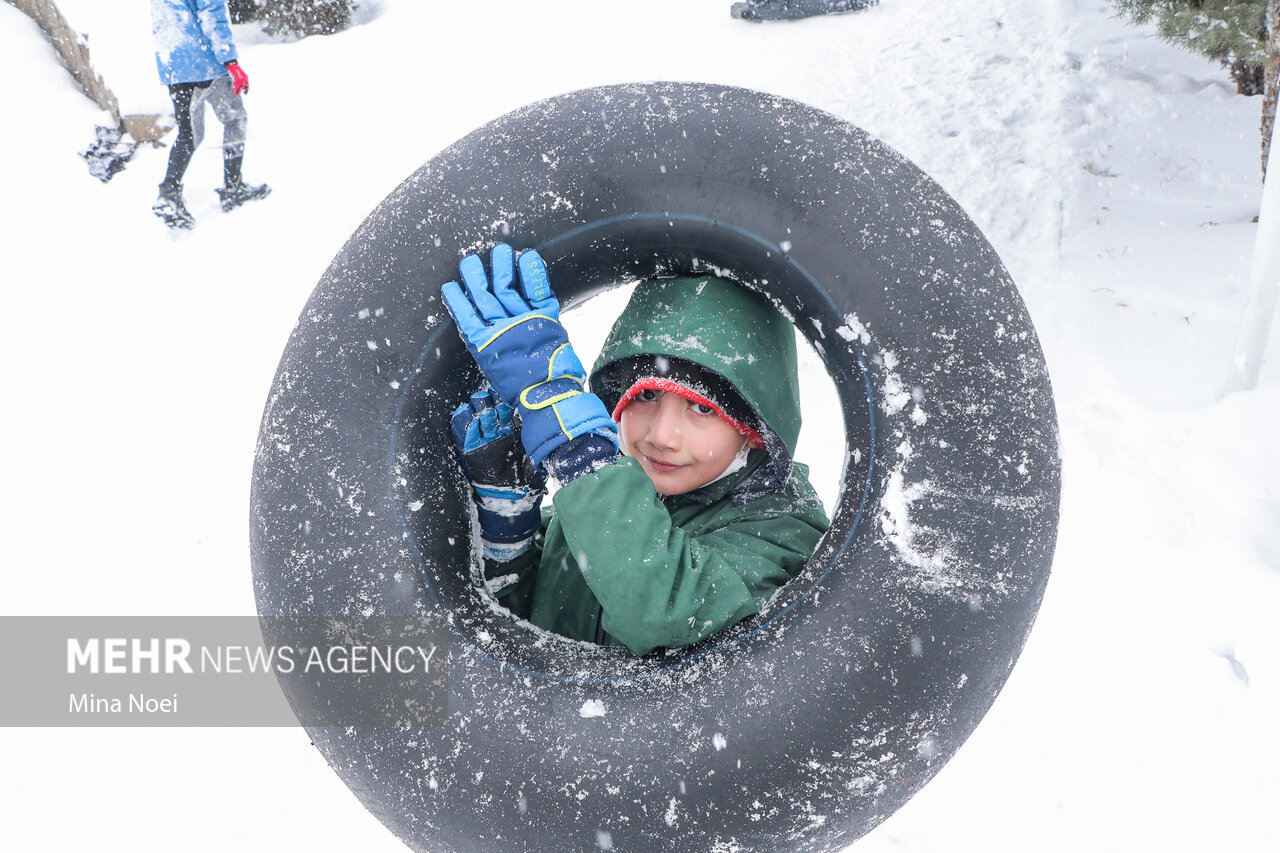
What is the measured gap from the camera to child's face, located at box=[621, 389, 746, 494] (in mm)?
1489

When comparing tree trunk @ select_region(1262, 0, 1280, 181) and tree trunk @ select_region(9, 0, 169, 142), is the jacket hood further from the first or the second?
tree trunk @ select_region(9, 0, 169, 142)

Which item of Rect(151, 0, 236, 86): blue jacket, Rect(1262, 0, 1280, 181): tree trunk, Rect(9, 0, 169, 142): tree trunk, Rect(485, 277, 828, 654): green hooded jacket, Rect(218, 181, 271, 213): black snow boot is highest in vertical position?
Rect(9, 0, 169, 142): tree trunk

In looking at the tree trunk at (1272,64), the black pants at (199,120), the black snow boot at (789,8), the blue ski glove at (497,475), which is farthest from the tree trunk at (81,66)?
the tree trunk at (1272,64)

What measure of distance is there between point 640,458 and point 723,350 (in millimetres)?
283

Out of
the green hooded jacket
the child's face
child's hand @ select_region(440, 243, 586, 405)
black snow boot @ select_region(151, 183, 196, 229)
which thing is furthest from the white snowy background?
child's hand @ select_region(440, 243, 586, 405)

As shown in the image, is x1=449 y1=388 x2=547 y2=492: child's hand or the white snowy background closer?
x1=449 y1=388 x2=547 y2=492: child's hand

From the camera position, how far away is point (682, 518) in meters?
1.58

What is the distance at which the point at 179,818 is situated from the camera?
2176 mm

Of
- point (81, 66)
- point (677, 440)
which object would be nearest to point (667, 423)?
point (677, 440)

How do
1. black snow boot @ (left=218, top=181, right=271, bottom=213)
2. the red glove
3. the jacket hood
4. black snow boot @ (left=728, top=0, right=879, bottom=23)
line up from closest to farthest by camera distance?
the jacket hood, the red glove, black snow boot @ (left=218, top=181, right=271, bottom=213), black snow boot @ (left=728, top=0, right=879, bottom=23)

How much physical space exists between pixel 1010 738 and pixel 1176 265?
7.15 ft

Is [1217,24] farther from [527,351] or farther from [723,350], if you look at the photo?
[527,351]

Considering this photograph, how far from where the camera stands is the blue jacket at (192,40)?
407 cm

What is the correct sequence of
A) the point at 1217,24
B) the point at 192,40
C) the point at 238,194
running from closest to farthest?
the point at 1217,24 → the point at 192,40 → the point at 238,194
